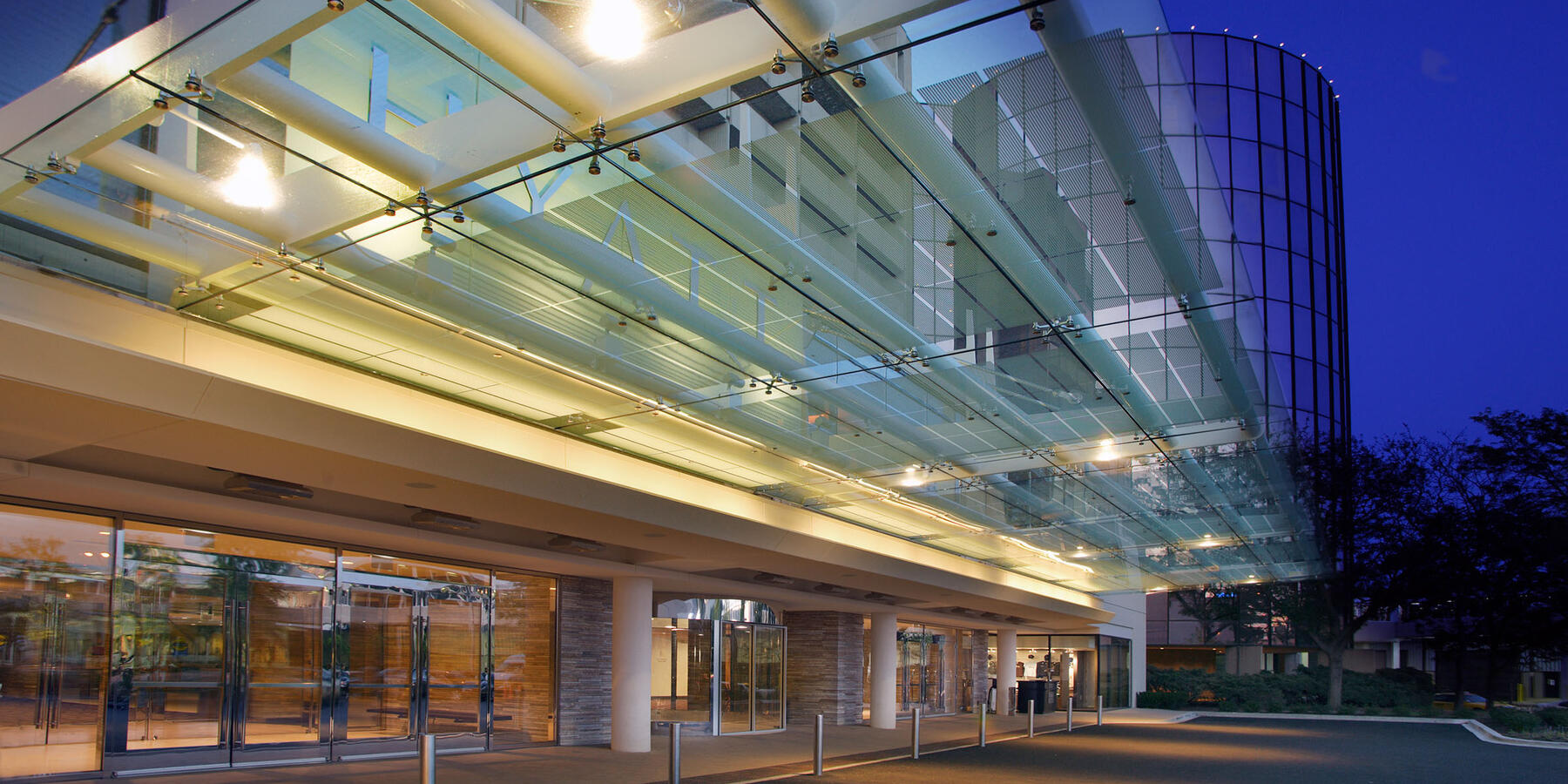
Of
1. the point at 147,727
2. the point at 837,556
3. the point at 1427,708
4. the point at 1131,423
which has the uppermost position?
the point at 1131,423

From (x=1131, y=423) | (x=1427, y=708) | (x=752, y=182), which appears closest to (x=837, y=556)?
(x=1131, y=423)

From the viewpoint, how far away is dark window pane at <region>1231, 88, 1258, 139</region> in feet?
157

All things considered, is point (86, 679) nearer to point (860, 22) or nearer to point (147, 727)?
point (147, 727)

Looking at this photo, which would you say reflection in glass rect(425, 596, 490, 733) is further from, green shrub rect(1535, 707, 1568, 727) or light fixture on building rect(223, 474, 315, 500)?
green shrub rect(1535, 707, 1568, 727)

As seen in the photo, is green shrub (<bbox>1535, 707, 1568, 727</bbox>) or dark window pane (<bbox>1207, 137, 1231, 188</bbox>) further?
dark window pane (<bbox>1207, 137, 1231, 188</bbox>)

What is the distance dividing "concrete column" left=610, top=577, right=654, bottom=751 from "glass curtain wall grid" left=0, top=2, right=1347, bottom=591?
5.97 m

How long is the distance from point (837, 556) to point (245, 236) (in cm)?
1160

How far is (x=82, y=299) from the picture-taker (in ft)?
26.4

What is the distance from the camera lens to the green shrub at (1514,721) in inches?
1179

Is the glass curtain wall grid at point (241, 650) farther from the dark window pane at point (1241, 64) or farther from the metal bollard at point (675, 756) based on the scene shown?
the dark window pane at point (1241, 64)

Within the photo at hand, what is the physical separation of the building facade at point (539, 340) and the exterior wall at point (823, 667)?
8.49m

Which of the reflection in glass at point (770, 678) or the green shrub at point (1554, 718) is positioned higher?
the reflection in glass at point (770, 678)

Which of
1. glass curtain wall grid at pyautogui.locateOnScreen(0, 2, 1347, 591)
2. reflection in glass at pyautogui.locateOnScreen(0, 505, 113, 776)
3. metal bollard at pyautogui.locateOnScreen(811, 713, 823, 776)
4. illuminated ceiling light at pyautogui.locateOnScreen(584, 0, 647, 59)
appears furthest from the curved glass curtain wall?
illuminated ceiling light at pyautogui.locateOnScreen(584, 0, 647, 59)

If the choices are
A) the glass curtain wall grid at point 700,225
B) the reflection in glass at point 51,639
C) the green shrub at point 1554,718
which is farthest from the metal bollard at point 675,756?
the green shrub at point 1554,718
